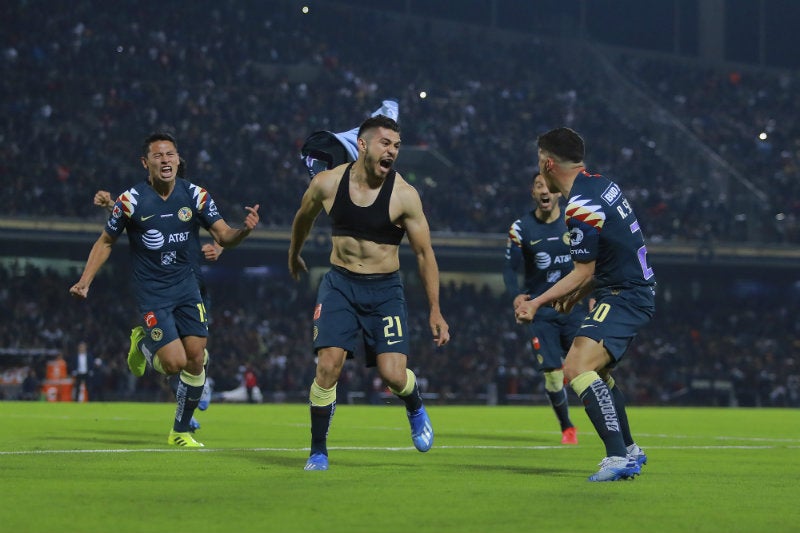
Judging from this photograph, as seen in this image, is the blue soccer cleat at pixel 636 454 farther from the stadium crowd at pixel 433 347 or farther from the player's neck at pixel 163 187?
the stadium crowd at pixel 433 347

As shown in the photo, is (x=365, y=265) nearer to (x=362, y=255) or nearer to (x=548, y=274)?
(x=362, y=255)

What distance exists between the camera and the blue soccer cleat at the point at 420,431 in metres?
9.96

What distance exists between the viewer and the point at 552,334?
46.5ft

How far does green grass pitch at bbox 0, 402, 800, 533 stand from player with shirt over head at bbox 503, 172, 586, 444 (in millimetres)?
854

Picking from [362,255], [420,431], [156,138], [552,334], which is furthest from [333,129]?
[362,255]

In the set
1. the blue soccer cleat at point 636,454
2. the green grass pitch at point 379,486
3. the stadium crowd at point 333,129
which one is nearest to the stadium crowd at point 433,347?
the stadium crowd at point 333,129

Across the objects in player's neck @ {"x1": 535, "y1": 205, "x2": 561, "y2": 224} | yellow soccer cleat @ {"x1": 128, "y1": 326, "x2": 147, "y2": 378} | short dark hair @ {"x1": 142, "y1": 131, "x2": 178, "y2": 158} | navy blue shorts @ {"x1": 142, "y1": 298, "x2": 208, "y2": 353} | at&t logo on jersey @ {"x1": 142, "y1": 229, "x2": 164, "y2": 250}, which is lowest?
yellow soccer cleat @ {"x1": 128, "y1": 326, "x2": 147, "y2": 378}

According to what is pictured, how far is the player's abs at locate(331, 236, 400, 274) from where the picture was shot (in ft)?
30.7

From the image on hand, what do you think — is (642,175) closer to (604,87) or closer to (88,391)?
(604,87)

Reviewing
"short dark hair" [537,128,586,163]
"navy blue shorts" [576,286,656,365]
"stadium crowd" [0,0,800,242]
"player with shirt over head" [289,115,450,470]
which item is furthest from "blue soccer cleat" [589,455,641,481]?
"stadium crowd" [0,0,800,242]

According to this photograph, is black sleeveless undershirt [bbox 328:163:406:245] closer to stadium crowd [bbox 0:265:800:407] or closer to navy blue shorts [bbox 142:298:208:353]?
navy blue shorts [bbox 142:298:208:353]

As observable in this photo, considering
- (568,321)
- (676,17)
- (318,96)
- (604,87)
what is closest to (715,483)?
(568,321)

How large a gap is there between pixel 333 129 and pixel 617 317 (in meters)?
35.9

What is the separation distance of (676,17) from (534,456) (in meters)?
50.9
